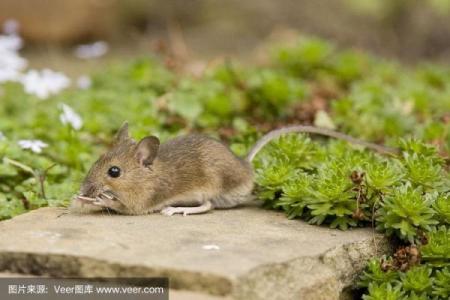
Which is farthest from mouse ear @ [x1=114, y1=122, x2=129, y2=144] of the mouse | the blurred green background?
the blurred green background

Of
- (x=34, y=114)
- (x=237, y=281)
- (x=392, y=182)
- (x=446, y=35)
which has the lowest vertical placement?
(x=237, y=281)

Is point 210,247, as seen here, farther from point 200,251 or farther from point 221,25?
point 221,25

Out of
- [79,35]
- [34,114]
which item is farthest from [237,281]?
[79,35]

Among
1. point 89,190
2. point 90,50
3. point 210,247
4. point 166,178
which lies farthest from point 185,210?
point 90,50

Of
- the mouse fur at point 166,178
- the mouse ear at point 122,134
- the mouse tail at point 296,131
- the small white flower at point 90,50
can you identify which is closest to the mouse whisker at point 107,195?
the mouse fur at point 166,178

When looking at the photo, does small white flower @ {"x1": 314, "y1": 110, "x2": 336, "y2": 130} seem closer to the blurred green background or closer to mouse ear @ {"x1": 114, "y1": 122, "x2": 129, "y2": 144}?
mouse ear @ {"x1": 114, "y1": 122, "x2": 129, "y2": 144}

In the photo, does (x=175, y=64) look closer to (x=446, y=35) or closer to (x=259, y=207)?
(x=259, y=207)
